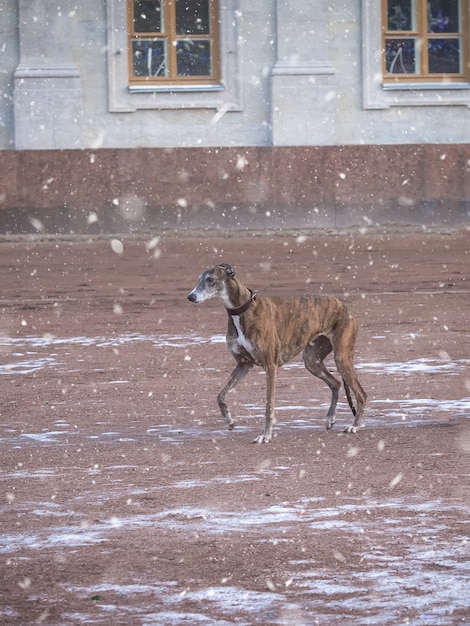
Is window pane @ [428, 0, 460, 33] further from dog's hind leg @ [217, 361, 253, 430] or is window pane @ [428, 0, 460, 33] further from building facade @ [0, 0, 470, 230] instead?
dog's hind leg @ [217, 361, 253, 430]

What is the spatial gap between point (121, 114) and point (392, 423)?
1622 centimetres

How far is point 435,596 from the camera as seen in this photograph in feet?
20.2

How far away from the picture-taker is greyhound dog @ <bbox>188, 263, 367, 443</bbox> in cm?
1019

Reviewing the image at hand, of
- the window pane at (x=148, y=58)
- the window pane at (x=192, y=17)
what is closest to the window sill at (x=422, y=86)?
the window pane at (x=192, y=17)

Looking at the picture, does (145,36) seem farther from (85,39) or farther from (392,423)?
(392,423)

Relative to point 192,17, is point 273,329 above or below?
below

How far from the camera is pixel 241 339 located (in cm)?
1020

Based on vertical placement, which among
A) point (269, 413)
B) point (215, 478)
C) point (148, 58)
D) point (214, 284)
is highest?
point (148, 58)

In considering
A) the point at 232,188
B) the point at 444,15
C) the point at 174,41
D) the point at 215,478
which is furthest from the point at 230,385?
the point at 444,15

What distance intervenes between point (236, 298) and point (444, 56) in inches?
697

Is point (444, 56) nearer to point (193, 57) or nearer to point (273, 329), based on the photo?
point (193, 57)

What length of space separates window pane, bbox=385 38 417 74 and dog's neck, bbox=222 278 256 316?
17150 mm

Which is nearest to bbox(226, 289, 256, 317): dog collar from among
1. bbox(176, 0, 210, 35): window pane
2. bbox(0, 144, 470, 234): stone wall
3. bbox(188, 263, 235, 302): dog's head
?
bbox(188, 263, 235, 302): dog's head

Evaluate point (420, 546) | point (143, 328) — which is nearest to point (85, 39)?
point (143, 328)
